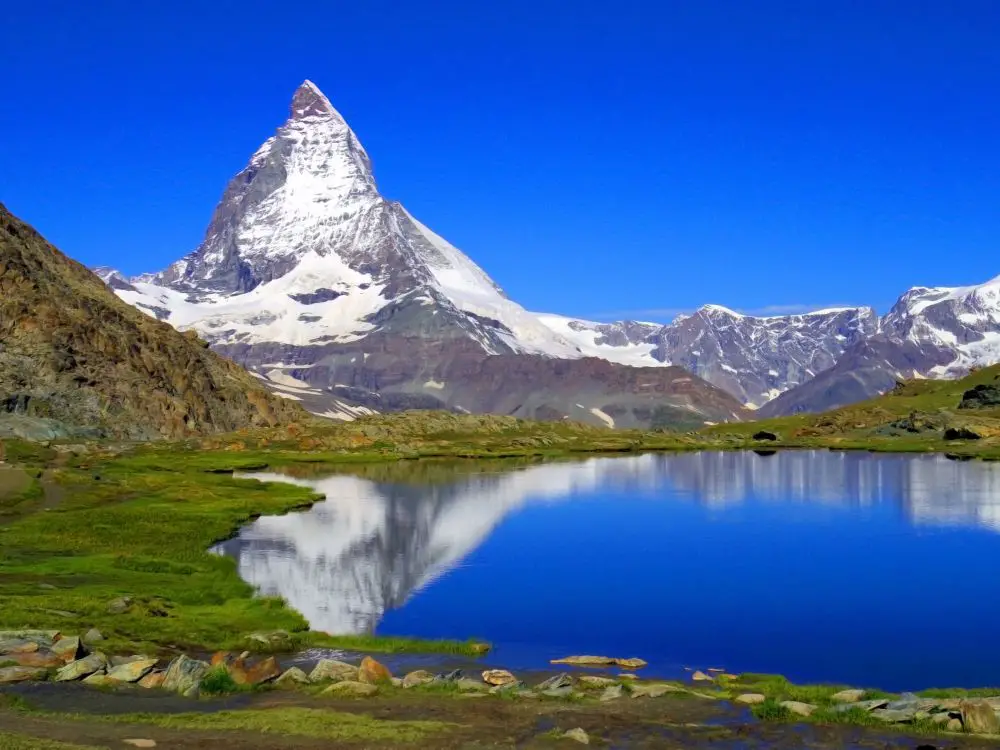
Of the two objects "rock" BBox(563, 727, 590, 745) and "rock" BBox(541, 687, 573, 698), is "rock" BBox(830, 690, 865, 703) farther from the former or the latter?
"rock" BBox(563, 727, 590, 745)

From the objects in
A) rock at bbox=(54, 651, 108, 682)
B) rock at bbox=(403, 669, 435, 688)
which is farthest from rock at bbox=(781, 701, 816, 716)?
rock at bbox=(54, 651, 108, 682)

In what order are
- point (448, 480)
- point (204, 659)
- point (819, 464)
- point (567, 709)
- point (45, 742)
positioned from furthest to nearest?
1. point (819, 464)
2. point (448, 480)
3. point (204, 659)
4. point (567, 709)
5. point (45, 742)

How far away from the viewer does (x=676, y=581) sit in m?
73.4

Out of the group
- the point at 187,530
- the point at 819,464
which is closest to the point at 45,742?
the point at 187,530

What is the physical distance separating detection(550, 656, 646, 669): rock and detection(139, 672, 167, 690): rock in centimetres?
1703

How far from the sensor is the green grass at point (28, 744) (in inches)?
1138

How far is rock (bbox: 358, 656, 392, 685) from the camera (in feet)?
135

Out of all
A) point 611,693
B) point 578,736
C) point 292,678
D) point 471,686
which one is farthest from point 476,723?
point 292,678

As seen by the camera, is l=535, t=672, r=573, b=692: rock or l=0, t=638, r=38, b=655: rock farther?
l=0, t=638, r=38, b=655: rock

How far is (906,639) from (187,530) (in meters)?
55.2

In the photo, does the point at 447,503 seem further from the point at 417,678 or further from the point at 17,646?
the point at 17,646

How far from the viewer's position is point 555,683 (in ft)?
136

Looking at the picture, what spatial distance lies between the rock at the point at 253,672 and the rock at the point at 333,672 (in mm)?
1432

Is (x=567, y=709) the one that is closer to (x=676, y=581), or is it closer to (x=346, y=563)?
(x=676, y=581)
